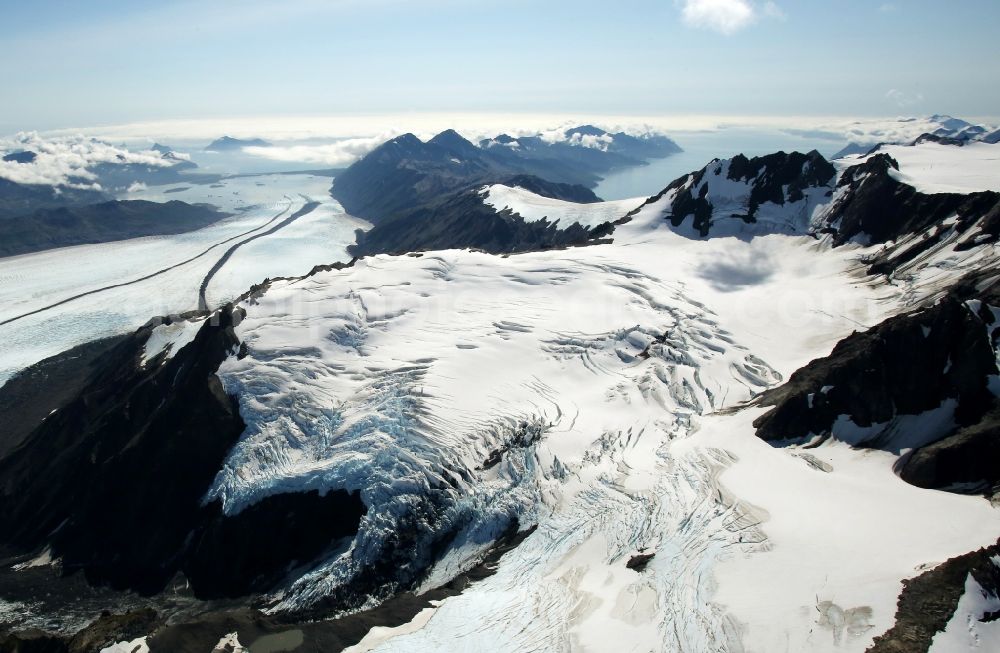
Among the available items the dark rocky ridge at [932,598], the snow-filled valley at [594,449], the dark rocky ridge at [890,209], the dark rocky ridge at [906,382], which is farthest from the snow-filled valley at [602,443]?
the dark rocky ridge at [890,209]

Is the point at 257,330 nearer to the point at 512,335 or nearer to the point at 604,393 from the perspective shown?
the point at 512,335

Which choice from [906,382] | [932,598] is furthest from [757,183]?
[932,598]

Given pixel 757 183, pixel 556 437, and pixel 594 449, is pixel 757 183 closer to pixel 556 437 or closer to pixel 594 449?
pixel 594 449

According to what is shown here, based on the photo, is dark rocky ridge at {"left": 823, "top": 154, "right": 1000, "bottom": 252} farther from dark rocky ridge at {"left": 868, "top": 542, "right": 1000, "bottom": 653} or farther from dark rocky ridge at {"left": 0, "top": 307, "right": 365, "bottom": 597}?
dark rocky ridge at {"left": 0, "top": 307, "right": 365, "bottom": 597}

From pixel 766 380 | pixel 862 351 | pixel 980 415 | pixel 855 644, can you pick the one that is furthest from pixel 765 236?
pixel 855 644

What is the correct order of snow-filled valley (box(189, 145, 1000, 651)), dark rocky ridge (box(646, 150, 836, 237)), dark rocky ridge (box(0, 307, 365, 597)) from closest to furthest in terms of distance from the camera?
snow-filled valley (box(189, 145, 1000, 651))
dark rocky ridge (box(0, 307, 365, 597))
dark rocky ridge (box(646, 150, 836, 237))

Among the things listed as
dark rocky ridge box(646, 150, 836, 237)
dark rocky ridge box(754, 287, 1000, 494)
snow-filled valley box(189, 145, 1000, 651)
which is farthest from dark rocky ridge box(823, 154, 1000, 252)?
dark rocky ridge box(754, 287, 1000, 494)

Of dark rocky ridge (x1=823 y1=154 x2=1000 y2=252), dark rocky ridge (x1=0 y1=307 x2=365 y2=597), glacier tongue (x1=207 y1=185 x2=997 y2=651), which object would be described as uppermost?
dark rocky ridge (x1=823 y1=154 x2=1000 y2=252)

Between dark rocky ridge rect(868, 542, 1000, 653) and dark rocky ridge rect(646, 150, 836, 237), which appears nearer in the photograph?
dark rocky ridge rect(868, 542, 1000, 653)

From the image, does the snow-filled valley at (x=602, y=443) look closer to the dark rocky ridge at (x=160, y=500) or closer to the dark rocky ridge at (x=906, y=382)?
the dark rocky ridge at (x=906, y=382)
